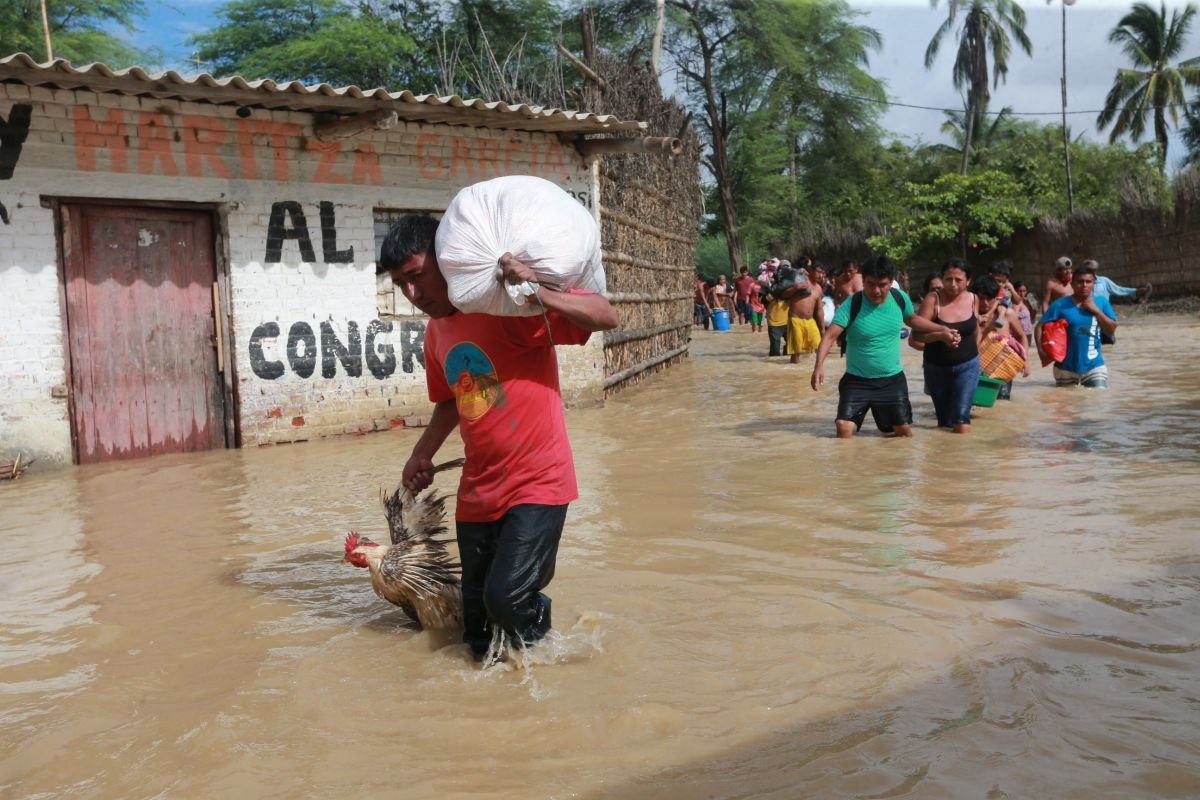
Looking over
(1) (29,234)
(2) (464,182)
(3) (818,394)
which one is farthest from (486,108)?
(3) (818,394)

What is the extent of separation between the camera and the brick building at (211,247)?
27.4 ft

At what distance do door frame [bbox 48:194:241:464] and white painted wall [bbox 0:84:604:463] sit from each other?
37mm

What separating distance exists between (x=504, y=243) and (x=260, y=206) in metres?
7.02

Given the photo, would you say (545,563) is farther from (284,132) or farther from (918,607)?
(284,132)

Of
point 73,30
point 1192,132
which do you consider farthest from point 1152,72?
point 73,30

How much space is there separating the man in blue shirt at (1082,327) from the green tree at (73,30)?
22.5m

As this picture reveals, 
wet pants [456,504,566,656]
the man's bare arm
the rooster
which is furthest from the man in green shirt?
the man's bare arm

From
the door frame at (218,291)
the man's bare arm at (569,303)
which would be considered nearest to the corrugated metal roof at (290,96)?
the door frame at (218,291)

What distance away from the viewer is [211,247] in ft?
30.6

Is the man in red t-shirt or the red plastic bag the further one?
the red plastic bag

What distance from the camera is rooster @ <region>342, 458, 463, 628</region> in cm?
383

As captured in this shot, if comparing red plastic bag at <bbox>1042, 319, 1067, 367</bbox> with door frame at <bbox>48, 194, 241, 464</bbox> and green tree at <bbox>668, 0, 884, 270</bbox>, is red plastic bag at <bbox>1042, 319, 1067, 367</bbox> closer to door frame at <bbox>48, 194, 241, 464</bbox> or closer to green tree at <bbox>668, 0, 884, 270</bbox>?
door frame at <bbox>48, 194, 241, 464</bbox>

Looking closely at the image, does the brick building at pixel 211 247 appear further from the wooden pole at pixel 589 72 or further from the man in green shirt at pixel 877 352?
the man in green shirt at pixel 877 352

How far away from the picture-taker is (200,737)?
3.13m
